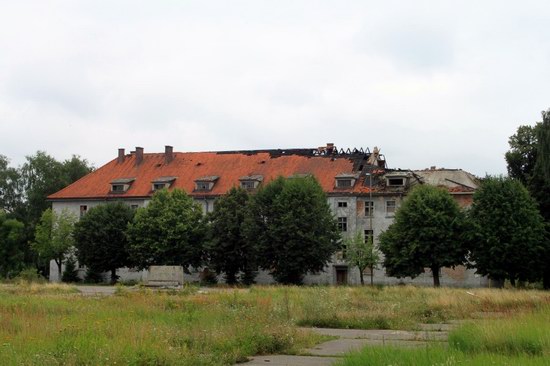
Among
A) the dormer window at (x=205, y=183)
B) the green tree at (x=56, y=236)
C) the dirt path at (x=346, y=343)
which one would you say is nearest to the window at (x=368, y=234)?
the dormer window at (x=205, y=183)

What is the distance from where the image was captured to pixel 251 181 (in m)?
71.5

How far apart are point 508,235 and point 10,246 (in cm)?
5334

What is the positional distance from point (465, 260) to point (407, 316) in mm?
34187

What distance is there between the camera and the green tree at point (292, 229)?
58500 mm


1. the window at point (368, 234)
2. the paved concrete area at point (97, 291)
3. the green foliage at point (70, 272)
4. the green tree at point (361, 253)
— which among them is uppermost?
the window at point (368, 234)

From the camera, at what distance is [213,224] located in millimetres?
63688

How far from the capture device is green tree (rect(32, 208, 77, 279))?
2827 inches

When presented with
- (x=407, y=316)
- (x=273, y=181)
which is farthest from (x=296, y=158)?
(x=407, y=316)

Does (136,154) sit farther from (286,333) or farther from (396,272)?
(286,333)

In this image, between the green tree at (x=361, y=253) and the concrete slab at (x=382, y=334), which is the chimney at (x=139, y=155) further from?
the concrete slab at (x=382, y=334)

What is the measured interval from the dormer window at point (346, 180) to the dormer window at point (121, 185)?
23.6 m

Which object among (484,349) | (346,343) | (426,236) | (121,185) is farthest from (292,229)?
(484,349)

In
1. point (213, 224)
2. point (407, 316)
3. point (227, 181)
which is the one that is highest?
point (227, 181)

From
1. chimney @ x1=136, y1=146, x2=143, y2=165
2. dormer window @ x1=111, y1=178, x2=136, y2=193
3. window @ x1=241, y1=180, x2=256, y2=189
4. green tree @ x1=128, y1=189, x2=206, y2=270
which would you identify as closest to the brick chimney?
chimney @ x1=136, y1=146, x2=143, y2=165
